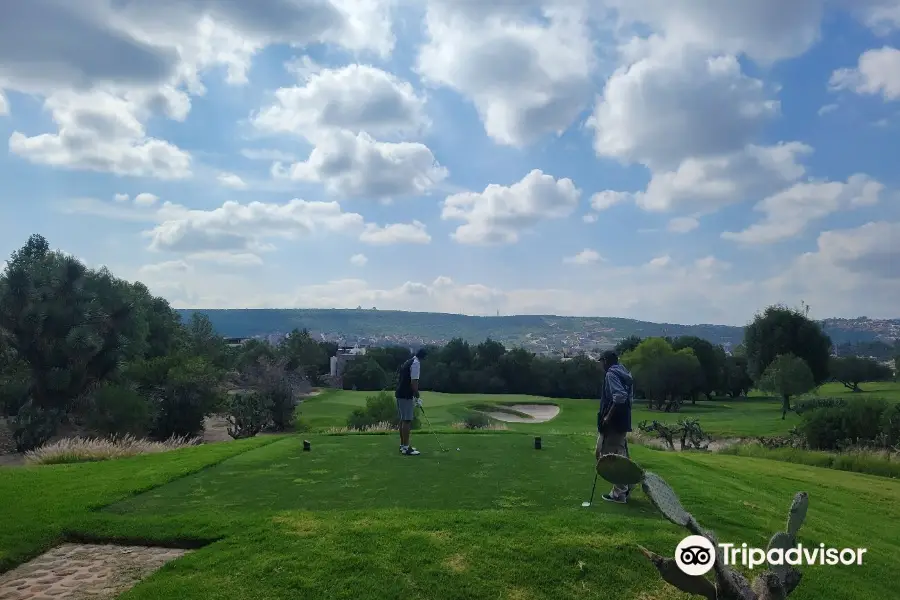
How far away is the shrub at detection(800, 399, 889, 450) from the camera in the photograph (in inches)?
1081

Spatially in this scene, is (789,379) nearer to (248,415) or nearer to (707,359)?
(707,359)

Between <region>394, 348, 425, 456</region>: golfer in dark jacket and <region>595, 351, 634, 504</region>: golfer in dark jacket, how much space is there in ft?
15.3

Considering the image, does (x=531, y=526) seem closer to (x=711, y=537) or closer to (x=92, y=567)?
(x=711, y=537)

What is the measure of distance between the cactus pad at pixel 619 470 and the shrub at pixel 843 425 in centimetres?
2649

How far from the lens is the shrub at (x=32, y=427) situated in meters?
25.2

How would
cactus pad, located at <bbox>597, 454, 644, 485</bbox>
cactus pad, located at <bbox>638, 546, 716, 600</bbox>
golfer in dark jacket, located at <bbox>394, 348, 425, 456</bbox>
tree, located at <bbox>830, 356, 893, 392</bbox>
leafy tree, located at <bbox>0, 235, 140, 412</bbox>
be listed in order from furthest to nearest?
tree, located at <bbox>830, 356, 893, 392</bbox>
leafy tree, located at <bbox>0, 235, 140, 412</bbox>
golfer in dark jacket, located at <bbox>394, 348, 425, 456</bbox>
cactus pad, located at <bbox>597, 454, 644, 485</bbox>
cactus pad, located at <bbox>638, 546, 716, 600</bbox>

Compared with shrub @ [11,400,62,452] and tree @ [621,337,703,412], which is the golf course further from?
tree @ [621,337,703,412]

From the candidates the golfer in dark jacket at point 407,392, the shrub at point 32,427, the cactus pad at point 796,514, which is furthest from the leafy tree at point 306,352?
the cactus pad at point 796,514

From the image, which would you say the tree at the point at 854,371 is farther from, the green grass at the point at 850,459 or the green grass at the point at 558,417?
the green grass at the point at 850,459

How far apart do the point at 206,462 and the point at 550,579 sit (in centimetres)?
887

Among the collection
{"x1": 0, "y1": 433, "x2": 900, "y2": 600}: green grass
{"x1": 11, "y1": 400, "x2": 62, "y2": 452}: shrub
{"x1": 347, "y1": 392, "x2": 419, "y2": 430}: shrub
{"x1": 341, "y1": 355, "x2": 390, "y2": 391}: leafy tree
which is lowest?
{"x1": 341, "y1": 355, "x2": 390, "y2": 391}: leafy tree

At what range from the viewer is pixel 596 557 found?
6957 mm

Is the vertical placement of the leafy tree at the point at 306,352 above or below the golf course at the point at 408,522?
below

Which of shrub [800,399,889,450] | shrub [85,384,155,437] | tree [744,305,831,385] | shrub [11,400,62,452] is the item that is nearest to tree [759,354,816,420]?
tree [744,305,831,385]
